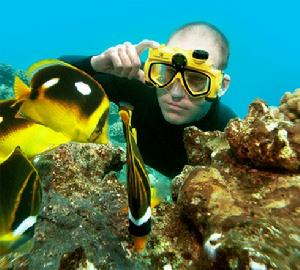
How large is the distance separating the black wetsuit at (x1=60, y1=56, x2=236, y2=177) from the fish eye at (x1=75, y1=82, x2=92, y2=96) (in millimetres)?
2972

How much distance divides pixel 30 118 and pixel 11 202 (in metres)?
0.30

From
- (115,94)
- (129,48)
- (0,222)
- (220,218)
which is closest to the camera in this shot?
(0,222)

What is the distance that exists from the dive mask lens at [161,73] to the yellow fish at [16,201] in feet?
8.11

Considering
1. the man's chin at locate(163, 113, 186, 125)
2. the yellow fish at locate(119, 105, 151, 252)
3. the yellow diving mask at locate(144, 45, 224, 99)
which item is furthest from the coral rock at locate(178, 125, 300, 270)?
the man's chin at locate(163, 113, 186, 125)

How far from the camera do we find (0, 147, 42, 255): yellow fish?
40.5 inches

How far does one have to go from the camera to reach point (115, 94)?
4.30 metres

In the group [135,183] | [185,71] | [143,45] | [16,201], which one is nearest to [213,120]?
[185,71]

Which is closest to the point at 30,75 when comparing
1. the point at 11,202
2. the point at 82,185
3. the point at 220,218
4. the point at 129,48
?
the point at 11,202

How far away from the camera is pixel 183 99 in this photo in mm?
3684

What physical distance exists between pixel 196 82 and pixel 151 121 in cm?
97

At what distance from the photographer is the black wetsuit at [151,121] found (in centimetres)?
427

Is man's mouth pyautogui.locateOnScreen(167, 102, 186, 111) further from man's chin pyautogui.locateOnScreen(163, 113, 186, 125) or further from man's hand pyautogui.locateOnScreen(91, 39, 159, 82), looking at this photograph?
man's hand pyautogui.locateOnScreen(91, 39, 159, 82)

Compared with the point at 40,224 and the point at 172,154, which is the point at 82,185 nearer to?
the point at 40,224

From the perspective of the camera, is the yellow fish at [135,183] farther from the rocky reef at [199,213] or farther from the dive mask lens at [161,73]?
the dive mask lens at [161,73]
